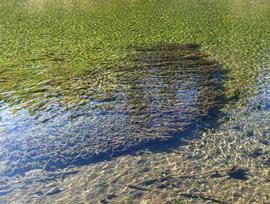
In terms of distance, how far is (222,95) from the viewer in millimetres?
19516

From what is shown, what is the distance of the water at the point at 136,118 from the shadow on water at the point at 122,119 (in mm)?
55

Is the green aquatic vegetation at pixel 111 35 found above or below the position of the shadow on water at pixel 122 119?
above

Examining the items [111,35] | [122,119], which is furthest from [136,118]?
[111,35]

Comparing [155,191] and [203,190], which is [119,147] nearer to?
[155,191]

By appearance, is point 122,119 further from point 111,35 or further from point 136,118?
point 111,35

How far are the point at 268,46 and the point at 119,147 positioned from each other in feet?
67.7

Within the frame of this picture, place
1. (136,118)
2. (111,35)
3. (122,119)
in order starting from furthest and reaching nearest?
→ (111,35), (136,118), (122,119)

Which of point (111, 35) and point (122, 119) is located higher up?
point (111, 35)

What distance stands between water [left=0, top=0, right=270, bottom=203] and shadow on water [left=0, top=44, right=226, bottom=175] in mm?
55

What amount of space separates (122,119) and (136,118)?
735 mm

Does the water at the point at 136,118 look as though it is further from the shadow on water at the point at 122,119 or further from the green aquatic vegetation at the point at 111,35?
the green aquatic vegetation at the point at 111,35

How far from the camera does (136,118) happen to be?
1736 centimetres

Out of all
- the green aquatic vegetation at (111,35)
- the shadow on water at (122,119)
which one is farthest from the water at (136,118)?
the green aquatic vegetation at (111,35)

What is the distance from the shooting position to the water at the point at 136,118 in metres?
12.3
